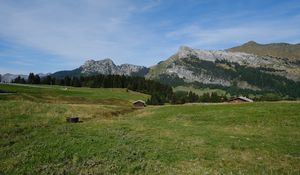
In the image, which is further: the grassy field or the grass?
the grass

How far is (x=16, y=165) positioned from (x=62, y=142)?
225 inches

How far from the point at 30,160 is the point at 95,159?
4.41 m

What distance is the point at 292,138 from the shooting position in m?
26.2

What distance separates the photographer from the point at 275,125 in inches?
1371

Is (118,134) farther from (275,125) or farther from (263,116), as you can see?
(263,116)

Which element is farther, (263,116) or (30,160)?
(263,116)

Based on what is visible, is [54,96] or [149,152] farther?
[54,96]

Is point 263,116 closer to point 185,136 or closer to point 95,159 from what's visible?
point 185,136

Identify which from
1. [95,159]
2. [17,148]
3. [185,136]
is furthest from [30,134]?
[185,136]

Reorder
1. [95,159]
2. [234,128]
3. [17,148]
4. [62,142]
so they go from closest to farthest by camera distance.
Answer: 1. [95,159]
2. [17,148]
3. [62,142]
4. [234,128]

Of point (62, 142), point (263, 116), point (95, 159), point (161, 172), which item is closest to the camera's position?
point (161, 172)

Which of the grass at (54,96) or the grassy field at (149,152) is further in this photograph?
the grass at (54,96)

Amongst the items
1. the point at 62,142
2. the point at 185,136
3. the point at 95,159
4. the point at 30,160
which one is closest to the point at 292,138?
the point at 185,136

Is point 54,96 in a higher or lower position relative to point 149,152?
higher
